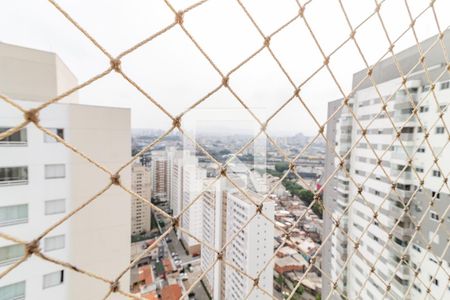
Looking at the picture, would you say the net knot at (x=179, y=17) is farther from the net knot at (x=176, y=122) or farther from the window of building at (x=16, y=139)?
the window of building at (x=16, y=139)

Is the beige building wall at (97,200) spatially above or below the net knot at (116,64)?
below

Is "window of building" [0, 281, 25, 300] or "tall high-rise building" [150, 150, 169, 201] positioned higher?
Result: "tall high-rise building" [150, 150, 169, 201]

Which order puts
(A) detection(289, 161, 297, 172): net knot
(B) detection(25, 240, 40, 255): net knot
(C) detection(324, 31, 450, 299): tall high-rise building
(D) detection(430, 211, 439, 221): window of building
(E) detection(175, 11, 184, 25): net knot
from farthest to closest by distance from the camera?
(D) detection(430, 211, 439, 221): window of building
(C) detection(324, 31, 450, 299): tall high-rise building
(A) detection(289, 161, 297, 172): net knot
(E) detection(175, 11, 184, 25): net knot
(B) detection(25, 240, 40, 255): net knot

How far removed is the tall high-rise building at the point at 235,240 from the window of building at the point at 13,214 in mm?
1384

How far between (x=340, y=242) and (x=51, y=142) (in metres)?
4.37

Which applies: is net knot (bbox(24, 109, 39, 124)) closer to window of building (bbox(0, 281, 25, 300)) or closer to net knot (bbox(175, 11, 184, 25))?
net knot (bbox(175, 11, 184, 25))

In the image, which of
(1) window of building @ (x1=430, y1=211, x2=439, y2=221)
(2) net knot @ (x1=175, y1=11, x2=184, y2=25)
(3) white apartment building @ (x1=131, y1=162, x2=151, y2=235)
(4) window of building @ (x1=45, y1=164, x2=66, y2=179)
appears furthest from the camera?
(1) window of building @ (x1=430, y1=211, x2=439, y2=221)

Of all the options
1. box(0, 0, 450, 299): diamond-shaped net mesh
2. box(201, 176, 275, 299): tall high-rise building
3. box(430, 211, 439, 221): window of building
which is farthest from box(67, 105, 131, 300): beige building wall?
box(430, 211, 439, 221): window of building

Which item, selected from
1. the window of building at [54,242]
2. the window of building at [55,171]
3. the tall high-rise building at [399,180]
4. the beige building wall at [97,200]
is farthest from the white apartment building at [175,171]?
the tall high-rise building at [399,180]

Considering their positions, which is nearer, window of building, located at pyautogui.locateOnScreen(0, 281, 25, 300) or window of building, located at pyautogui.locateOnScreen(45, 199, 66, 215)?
→ window of building, located at pyautogui.locateOnScreen(0, 281, 25, 300)

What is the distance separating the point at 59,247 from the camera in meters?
1.81

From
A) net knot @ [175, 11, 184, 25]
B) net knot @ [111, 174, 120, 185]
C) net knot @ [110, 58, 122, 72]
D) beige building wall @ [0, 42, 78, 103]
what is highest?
beige building wall @ [0, 42, 78, 103]

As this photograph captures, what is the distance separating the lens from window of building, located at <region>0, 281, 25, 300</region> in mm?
1633

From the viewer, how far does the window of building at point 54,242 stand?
1.79 m
